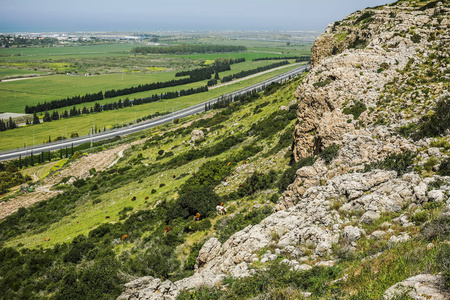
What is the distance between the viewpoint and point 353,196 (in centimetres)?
1436

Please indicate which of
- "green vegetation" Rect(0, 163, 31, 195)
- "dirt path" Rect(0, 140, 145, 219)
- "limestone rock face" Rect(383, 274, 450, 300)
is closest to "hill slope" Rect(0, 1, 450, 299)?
"limestone rock face" Rect(383, 274, 450, 300)

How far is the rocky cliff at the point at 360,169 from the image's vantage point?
478 inches

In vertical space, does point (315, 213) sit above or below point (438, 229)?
below

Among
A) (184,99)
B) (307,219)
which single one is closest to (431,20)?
(307,219)

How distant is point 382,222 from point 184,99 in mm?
155944

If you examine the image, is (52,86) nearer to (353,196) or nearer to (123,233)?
(123,233)

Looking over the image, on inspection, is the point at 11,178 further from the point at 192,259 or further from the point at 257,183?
the point at 192,259

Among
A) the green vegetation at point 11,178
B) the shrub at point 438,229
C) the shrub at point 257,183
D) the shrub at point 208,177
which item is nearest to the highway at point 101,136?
the green vegetation at point 11,178

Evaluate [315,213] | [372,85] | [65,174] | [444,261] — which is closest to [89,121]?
[65,174]

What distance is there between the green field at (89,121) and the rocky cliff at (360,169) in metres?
111

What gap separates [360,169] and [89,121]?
132234 millimetres

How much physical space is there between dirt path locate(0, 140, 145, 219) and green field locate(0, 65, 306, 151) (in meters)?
38.4

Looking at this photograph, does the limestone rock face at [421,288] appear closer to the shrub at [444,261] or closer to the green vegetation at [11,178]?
the shrub at [444,261]

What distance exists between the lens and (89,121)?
129750 mm
